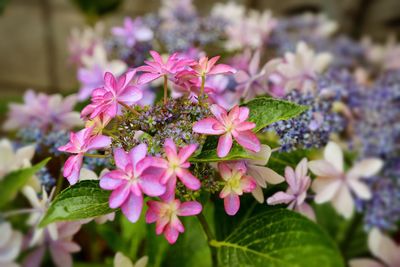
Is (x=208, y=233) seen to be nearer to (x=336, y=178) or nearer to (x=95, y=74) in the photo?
(x=336, y=178)

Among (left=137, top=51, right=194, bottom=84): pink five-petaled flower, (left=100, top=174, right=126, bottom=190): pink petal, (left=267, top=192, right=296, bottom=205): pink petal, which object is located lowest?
(left=267, top=192, right=296, bottom=205): pink petal

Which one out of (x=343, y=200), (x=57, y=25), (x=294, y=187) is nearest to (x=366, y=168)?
(x=343, y=200)

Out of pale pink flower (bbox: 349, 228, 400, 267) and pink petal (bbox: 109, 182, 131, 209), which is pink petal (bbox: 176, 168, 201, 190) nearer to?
pink petal (bbox: 109, 182, 131, 209)

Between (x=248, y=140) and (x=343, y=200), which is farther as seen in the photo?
(x=343, y=200)

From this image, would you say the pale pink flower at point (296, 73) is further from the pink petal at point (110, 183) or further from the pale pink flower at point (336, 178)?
the pink petal at point (110, 183)

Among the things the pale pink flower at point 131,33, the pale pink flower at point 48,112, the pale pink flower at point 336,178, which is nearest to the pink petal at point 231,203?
the pale pink flower at point 336,178

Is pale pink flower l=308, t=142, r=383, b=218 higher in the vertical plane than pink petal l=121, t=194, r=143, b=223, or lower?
lower

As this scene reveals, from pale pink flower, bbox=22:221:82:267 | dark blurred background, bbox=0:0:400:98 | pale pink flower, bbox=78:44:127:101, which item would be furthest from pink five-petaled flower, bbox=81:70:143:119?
dark blurred background, bbox=0:0:400:98

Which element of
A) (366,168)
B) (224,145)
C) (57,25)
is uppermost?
(224,145)
